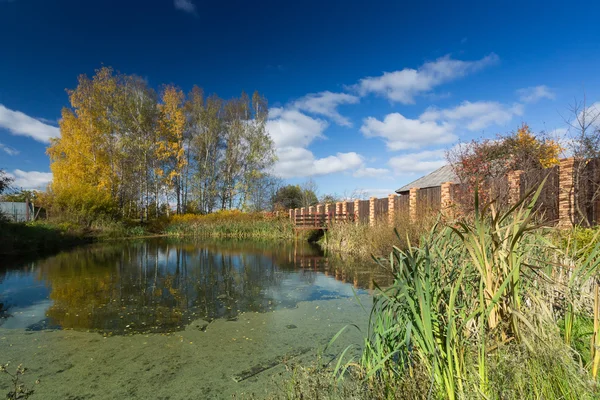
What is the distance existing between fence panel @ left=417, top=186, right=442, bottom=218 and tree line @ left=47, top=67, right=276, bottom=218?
1495cm

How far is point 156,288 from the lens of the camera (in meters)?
6.11

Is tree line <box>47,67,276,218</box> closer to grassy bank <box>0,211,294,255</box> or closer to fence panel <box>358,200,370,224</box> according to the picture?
grassy bank <box>0,211,294,255</box>

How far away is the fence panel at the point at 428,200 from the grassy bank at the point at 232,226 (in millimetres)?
9234

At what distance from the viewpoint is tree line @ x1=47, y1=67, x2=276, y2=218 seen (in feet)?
59.9

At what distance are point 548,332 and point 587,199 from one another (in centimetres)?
635

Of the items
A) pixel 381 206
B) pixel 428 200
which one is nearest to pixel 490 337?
pixel 428 200

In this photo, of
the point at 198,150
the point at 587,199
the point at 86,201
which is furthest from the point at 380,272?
the point at 198,150

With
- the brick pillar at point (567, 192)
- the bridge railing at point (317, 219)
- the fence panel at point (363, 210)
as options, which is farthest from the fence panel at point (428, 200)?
the bridge railing at point (317, 219)

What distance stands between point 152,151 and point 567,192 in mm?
20518

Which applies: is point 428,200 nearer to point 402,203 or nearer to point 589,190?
point 402,203

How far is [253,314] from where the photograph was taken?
446 cm

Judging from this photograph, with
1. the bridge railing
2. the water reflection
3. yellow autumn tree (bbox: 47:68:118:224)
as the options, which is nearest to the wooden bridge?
the bridge railing

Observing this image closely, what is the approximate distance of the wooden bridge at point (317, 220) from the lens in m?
14.6

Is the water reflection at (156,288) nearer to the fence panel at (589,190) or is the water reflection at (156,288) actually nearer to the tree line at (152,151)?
the fence panel at (589,190)
